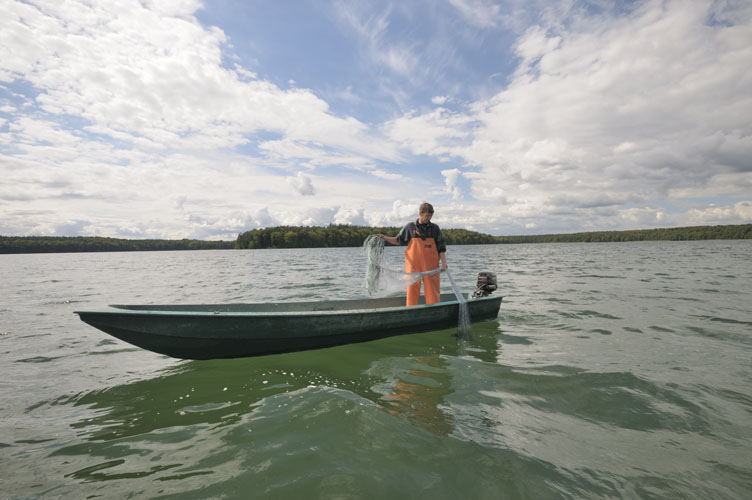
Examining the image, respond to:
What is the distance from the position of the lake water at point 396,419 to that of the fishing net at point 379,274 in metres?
1.44

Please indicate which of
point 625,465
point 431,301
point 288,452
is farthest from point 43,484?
point 431,301

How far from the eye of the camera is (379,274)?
8.27m

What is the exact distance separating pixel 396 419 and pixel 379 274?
4543 millimetres

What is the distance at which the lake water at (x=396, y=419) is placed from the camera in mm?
2918

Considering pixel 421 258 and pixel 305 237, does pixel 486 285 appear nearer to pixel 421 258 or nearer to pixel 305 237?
pixel 421 258

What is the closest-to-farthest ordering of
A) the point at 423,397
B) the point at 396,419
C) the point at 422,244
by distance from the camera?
the point at 396,419, the point at 423,397, the point at 422,244

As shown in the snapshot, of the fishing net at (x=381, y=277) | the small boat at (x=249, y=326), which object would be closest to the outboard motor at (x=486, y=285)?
the small boat at (x=249, y=326)

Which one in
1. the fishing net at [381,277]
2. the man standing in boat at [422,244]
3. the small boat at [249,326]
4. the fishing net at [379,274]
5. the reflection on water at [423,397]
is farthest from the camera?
the fishing net at [379,274]

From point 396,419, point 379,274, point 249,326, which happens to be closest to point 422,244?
point 379,274

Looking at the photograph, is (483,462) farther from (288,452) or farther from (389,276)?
(389,276)

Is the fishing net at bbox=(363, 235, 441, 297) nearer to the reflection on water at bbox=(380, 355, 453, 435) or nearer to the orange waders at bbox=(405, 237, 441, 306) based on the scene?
the orange waders at bbox=(405, 237, 441, 306)

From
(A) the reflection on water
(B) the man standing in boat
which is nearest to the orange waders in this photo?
(B) the man standing in boat

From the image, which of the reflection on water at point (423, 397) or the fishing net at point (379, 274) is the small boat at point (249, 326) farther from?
the reflection on water at point (423, 397)

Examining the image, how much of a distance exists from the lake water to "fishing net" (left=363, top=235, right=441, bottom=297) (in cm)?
144
